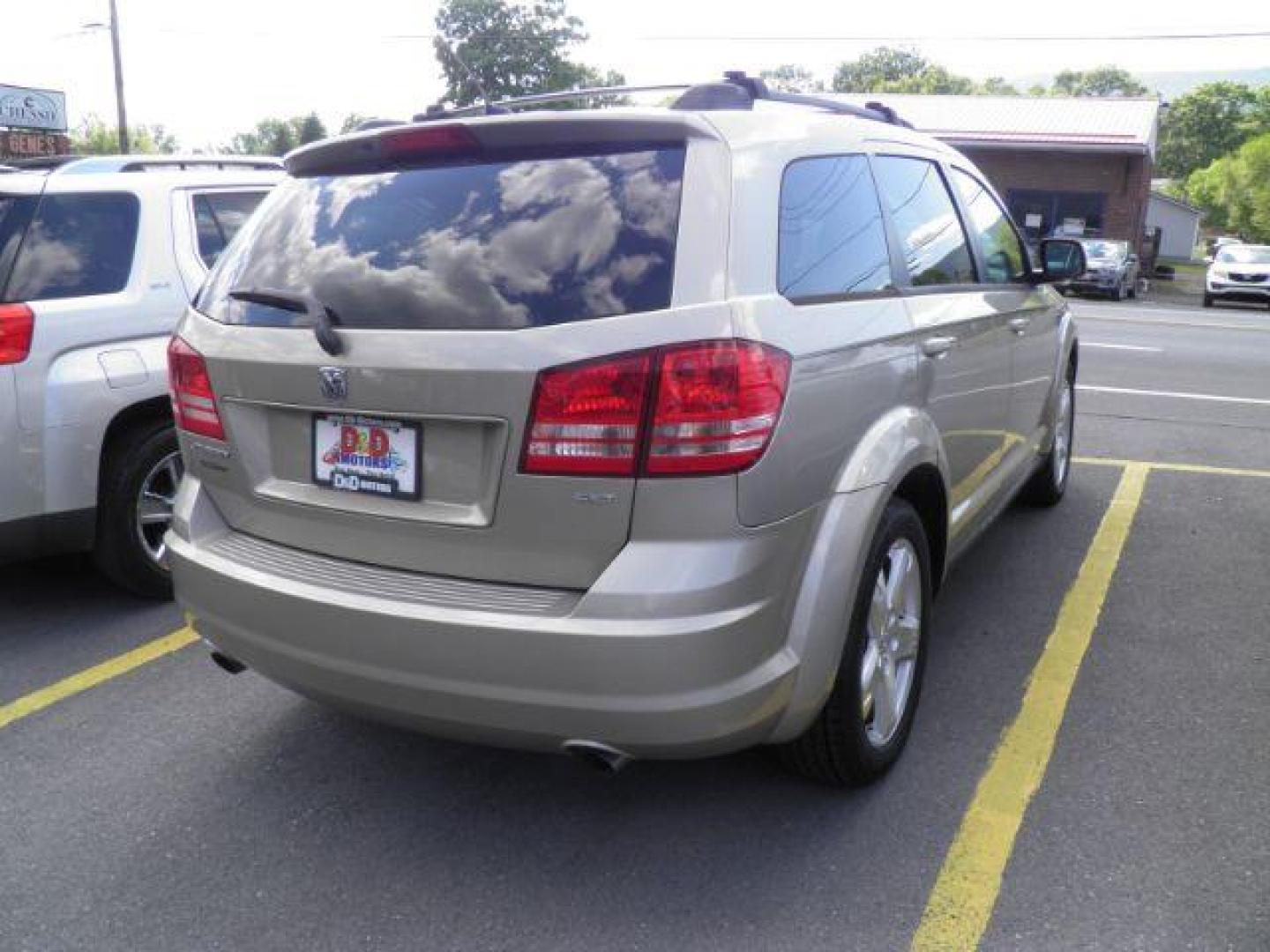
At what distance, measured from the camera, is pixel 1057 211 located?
33844mm

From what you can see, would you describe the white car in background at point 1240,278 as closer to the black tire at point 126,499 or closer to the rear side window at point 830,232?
the rear side window at point 830,232

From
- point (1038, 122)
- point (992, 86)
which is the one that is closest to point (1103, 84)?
point (992, 86)

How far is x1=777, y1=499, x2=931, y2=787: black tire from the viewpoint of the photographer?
2891mm

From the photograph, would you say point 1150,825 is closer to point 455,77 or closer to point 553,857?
point 553,857

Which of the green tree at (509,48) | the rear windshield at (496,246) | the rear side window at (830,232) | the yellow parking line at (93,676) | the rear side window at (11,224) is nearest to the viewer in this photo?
the rear windshield at (496,246)

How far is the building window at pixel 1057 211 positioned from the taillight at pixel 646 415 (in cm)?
3355

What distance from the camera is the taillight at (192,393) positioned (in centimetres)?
302

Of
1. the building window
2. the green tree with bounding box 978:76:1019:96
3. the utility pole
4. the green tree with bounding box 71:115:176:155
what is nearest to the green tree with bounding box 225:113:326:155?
the green tree with bounding box 71:115:176:155

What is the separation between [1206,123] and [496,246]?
106 m

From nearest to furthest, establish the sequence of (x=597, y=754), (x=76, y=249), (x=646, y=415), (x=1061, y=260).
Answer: (x=646, y=415) < (x=597, y=754) < (x=76, y=249) < (x=1061, y=260)

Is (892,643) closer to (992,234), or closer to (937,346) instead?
(937,346)

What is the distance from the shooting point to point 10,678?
401 cm

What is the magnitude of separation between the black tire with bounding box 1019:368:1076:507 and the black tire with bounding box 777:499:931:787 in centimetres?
279

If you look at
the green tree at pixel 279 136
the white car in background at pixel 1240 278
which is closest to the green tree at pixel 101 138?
the green tree at pixel 279 136
